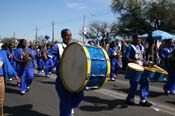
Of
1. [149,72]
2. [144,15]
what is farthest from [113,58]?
[144,15]

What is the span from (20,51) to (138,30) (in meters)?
41.9

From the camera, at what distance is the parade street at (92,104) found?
9484 millimetres

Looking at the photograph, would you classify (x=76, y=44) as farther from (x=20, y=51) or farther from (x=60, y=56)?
(x=20, y=51)

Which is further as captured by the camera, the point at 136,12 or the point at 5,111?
the point at 136,12

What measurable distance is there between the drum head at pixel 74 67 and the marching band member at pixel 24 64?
223 inches

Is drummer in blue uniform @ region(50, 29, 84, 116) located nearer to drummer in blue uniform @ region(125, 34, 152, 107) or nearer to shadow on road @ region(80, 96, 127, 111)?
shadow on road @ region(80, 96, 127, 111)

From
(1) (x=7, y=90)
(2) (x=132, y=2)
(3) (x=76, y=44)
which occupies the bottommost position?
(1) (x=7, y=90)

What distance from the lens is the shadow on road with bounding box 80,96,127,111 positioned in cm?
1009

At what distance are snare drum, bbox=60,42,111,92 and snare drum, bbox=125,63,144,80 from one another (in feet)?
8.35

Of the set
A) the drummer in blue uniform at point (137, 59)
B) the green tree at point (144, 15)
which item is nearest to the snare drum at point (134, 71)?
the drummer in blue uniform at point (137, 59)

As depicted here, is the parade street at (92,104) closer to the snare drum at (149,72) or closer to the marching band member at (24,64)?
the marching band member at (24,64)

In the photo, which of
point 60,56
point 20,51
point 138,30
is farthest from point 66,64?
point 138,30

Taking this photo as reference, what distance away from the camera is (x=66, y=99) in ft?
24.5

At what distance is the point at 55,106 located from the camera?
34.0 feet
